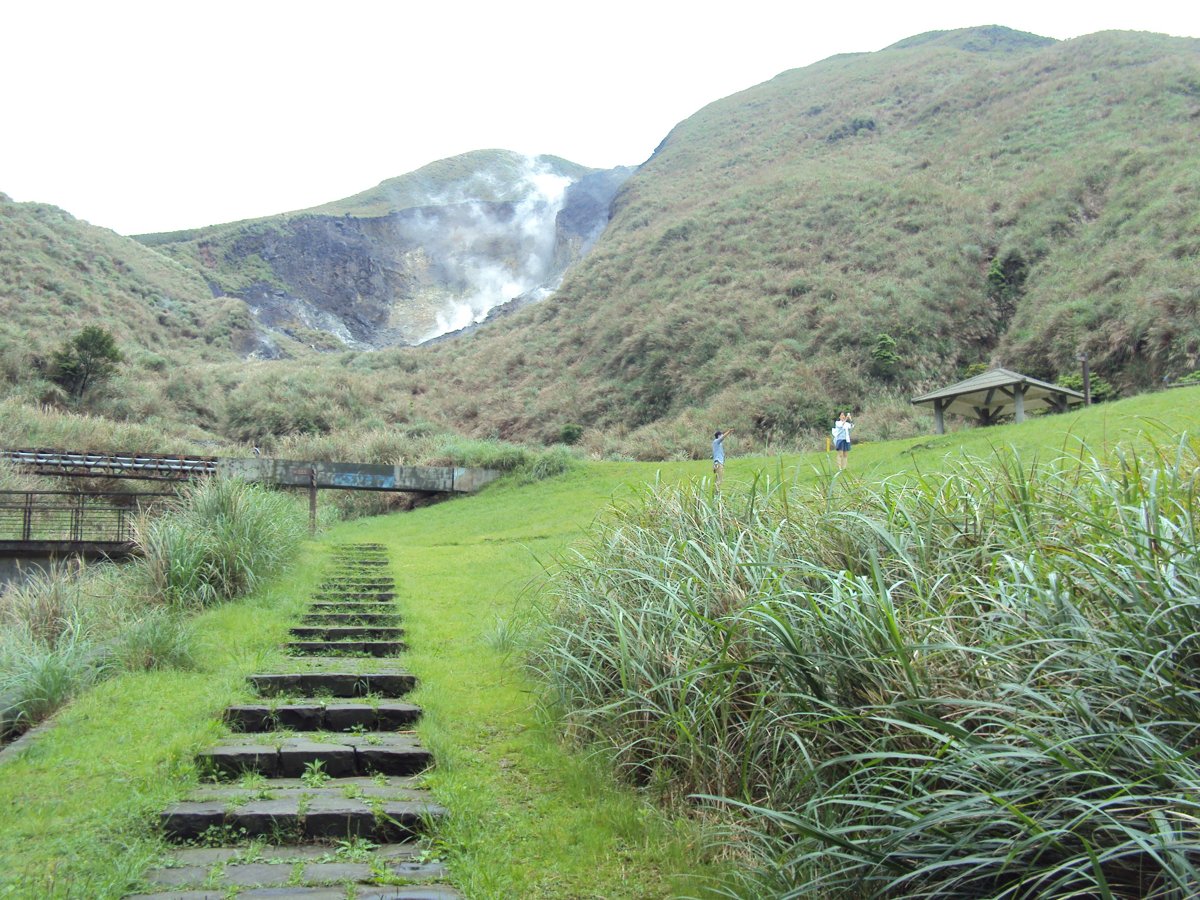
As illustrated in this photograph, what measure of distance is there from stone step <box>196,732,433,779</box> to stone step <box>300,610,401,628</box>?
3887mm

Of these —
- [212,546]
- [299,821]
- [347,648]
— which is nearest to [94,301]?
[212,546]

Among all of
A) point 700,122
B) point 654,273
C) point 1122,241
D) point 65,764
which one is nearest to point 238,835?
point 65,764

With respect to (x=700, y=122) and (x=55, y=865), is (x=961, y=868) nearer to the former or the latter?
(x=55, y=865)

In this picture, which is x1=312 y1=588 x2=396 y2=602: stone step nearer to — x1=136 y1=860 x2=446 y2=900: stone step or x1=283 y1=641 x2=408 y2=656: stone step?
x1=283 y1=641 x2=408 y2=656: stone step

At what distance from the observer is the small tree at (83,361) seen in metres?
39.0

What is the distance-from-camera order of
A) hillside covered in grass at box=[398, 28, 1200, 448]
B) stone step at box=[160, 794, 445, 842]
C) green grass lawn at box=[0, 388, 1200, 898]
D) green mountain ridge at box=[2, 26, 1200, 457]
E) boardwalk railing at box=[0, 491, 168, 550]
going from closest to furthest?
green grass lawn at box=[0, 388, 1200, 898], stone step at box=[160, 794, 445, 842], boardwalk railing at box=[0, 491, 168, 550], hillside covered in grass at box=[398, 28, 1200, 448], green mountain ridge at box=[2, 26, 1200, 457]

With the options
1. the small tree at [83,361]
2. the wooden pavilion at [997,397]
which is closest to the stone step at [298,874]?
the wooden pavilion at [997,397]

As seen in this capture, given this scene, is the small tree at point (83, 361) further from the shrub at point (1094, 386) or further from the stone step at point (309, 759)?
the shrub at point (1094, 386)

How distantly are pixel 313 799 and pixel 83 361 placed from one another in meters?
42.1

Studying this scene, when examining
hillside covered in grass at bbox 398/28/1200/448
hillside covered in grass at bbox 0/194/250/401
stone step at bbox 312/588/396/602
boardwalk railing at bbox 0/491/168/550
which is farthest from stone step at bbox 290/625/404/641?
hillside covered in grass at bbox 0/194/250/401

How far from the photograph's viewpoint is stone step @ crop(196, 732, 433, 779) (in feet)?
16.6

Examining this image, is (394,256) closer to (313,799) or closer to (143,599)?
(143,599)

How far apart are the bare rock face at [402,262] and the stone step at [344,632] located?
68210 mm

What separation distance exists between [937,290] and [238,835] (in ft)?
127
